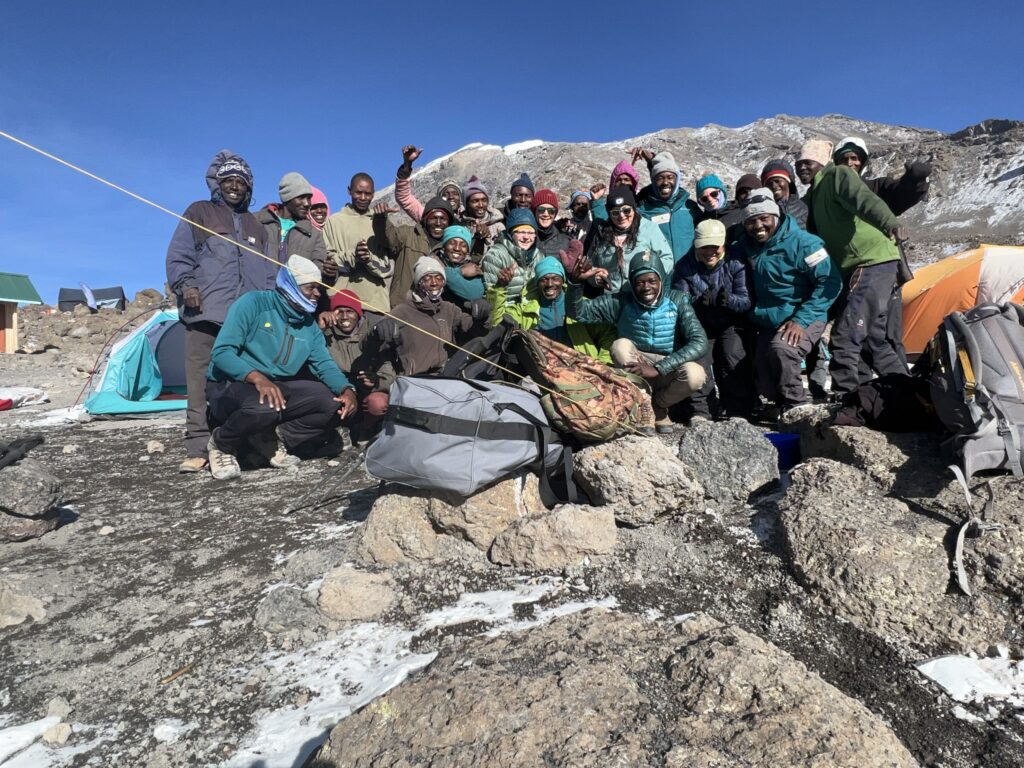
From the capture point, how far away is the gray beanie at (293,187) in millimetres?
7000

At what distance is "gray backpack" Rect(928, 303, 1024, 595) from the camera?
2941mm

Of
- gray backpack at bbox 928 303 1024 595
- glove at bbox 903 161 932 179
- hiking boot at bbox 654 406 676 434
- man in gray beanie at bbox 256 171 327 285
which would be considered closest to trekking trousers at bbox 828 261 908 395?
glove at bbox 903 161 932 179

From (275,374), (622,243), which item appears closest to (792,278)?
(622,243)

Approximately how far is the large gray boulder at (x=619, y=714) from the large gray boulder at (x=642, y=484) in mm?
1437

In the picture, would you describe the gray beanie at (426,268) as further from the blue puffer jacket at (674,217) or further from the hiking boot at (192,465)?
the hiking boot at (192,465)

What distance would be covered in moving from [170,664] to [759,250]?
5.47 meters

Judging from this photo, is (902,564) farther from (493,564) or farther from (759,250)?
(759,250)

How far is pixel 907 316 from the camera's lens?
9.02 meters

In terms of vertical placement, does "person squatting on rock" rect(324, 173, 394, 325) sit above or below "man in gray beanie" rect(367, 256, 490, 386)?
above

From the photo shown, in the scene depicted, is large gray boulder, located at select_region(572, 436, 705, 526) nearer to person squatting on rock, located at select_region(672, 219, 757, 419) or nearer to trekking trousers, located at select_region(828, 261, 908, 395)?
person squatting on rock, located at select_region(672, 219, 757, 419)

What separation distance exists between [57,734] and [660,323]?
4.74 metres

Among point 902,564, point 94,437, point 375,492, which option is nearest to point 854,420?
point 902,564

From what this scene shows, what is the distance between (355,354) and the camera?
21.0ft

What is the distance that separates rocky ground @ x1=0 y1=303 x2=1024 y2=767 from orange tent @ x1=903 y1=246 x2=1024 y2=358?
581 centimetres
